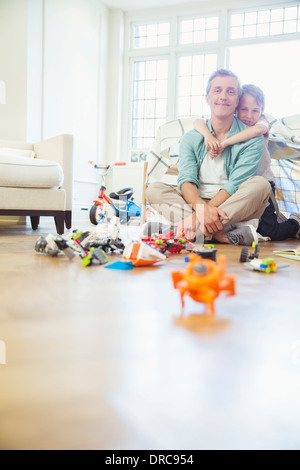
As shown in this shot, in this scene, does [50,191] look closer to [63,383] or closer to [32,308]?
[32,308]

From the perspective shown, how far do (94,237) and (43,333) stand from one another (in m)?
0.89

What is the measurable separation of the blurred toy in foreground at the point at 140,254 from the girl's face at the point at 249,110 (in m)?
1.25

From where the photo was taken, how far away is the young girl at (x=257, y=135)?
1.87 meters

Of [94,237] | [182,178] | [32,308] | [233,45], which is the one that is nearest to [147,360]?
[32,308]

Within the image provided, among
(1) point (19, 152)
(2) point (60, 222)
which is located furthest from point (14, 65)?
(2) point (60, 222)

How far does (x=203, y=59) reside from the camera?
5684mm

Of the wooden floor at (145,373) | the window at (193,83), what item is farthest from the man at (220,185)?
the window at (193,83)

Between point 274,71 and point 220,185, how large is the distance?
166 inches

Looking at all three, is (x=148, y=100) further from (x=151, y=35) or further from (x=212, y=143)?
(x=212, y=143)

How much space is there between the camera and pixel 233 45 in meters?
5.45

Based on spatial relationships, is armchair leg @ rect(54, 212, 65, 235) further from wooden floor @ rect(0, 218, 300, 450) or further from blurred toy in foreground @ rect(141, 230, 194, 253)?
wooden floor @ rect(0, 218, 300, 450)

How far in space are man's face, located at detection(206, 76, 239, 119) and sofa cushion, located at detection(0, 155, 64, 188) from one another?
103 centimetres

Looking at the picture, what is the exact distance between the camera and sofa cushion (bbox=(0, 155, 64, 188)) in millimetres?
2244

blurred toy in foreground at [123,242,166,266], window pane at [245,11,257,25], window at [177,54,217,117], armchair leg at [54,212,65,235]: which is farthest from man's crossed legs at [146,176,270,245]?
window pane at [245,11,257,25]
